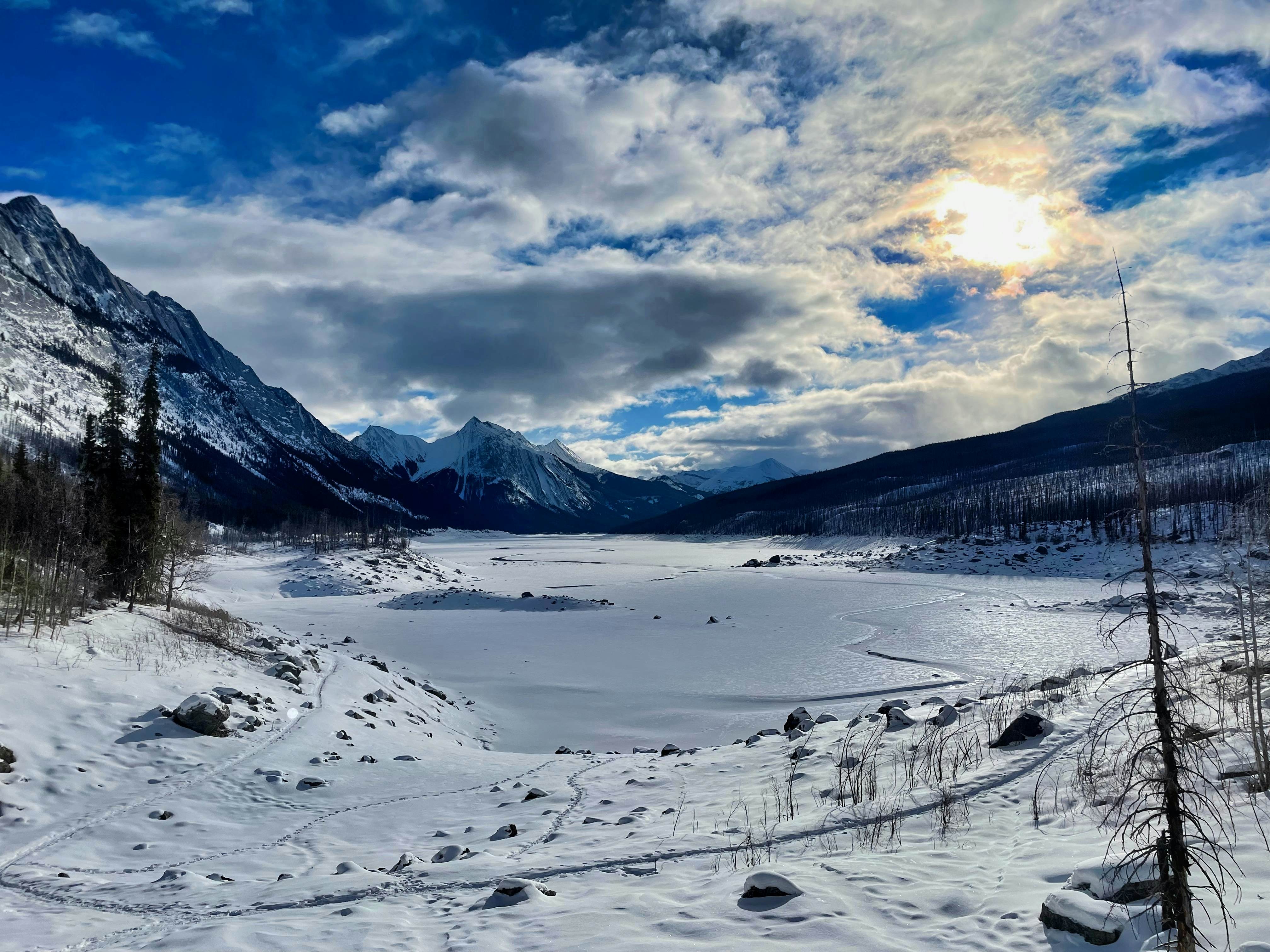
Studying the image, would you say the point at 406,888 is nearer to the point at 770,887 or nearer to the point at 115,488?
the point at 770,887

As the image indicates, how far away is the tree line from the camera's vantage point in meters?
22.8

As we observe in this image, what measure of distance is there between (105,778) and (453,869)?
8730 mm

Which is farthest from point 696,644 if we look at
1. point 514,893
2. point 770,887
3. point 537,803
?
point 770,887

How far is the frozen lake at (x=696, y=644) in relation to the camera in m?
23.7

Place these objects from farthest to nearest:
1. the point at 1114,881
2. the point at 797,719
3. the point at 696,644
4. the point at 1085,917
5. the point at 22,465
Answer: the point at 22,465 < the point at 696,644 < the point at 797,719 < the point at 1114,881 < the point at 1085,917

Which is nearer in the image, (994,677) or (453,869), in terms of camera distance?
(453,869)

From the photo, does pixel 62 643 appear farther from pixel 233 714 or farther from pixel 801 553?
pixel 801 553

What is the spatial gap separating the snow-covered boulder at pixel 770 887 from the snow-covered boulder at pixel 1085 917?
2.23 meters

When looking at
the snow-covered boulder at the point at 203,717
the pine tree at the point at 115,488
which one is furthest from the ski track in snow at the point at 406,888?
the pine tree at the point at 115,488

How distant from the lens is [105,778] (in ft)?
41.8

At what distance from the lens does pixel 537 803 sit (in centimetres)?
1262

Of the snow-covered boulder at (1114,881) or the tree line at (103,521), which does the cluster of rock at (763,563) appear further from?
the snow-covered boulder at (1114,881)

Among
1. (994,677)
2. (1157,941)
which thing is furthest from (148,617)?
(994,677)

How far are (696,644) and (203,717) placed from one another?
25.4m
